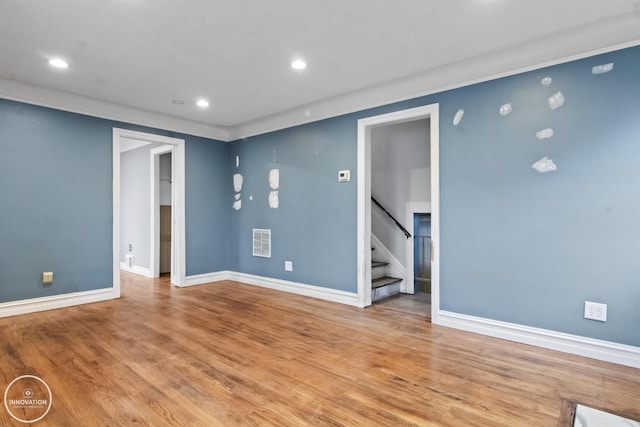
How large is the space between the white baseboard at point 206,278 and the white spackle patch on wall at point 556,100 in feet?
16.4

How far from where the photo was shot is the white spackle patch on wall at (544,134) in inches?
111

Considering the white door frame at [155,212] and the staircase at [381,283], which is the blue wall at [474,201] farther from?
the white door frame at [155,212]

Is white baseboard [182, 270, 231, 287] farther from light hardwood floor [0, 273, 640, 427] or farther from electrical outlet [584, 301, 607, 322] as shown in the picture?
electrical outlet [584, 301, 607, 322]

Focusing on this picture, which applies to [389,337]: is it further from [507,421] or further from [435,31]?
[435,31]

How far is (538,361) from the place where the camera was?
101 inches

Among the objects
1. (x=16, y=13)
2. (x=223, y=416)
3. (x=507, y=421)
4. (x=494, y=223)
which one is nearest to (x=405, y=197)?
(x=494, y=223)

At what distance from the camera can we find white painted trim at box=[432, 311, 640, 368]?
252cm

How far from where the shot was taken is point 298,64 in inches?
126

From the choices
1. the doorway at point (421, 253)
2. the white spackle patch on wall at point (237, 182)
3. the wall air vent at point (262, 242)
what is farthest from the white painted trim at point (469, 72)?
the doorway at point (421, 253)

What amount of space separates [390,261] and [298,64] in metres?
3.16

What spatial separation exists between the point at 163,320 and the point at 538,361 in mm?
3482

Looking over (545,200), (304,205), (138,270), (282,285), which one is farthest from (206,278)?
(545,200)

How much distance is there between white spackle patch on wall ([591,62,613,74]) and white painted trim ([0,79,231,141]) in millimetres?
4861

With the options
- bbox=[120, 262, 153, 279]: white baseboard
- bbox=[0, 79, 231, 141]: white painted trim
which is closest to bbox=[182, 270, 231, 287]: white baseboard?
bbox=[120, 262, 153, 279]: white baseboard
